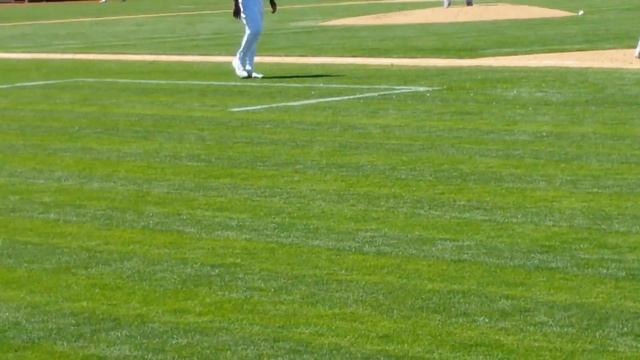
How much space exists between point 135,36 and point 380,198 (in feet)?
86.5

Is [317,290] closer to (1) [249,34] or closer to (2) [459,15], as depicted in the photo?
(1) [249,34]

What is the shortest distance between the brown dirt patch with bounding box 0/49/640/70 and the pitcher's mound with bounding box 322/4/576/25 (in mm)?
12541

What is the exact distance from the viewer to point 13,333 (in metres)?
8.34

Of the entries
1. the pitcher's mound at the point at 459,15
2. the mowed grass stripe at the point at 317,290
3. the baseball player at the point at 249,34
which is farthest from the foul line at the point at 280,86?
the pitcher's mound at the point at 459,15

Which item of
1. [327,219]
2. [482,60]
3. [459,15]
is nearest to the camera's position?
[327,219]

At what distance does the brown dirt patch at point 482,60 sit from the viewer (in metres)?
22.4

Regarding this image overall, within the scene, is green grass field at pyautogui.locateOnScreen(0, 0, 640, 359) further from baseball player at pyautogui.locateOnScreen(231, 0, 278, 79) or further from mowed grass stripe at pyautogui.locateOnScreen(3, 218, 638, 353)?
baseball player at pyautogui.locateOnScreen(231, 0, 278, 79)

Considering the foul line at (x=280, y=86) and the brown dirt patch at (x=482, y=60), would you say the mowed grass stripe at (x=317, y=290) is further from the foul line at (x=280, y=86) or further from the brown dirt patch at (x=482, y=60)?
the brown dirt patch at (x=482, y=60)

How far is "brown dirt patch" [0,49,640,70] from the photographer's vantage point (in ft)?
73.5

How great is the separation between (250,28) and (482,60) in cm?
410

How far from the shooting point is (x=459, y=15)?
4097 centimetres

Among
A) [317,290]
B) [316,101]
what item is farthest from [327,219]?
[316,101]

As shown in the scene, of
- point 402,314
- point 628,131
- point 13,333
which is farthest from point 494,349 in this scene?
point 628,131

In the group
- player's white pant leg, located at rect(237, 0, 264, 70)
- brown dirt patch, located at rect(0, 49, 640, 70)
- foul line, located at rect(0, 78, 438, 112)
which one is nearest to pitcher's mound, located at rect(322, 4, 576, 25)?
brown dirt patch, located at rect(0, 49, 640, 70)
